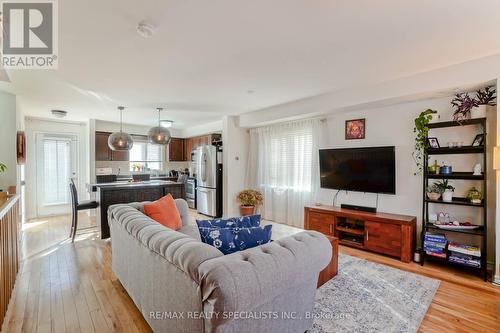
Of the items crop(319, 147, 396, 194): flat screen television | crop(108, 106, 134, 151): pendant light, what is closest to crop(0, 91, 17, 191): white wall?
crop(108, 106, 134, 151): pendant light

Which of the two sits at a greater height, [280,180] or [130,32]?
[130,32]

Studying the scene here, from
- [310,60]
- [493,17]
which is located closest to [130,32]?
[310,60]

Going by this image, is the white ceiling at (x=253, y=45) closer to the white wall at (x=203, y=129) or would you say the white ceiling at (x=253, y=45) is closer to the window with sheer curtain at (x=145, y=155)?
the white wall at (x=203, y=129)

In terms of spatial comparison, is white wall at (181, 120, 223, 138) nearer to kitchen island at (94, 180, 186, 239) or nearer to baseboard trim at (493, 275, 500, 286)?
kitchen island at (94, 180, 186, 239)

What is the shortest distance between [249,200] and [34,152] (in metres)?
5.17

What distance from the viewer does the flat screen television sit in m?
3.69

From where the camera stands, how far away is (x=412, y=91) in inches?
125

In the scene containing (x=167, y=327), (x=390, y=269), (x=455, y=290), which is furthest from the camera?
(x=390, y=269)

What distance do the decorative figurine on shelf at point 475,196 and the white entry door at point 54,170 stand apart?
7856 mm

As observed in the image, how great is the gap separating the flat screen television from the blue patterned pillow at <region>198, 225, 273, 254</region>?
2777 mm

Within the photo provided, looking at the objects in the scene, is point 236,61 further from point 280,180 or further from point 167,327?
point 280,180

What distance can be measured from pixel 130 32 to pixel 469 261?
14.3 feet

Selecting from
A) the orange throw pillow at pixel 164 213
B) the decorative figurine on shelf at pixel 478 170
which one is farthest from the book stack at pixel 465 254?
the orange throw pillow at pixel 164 213

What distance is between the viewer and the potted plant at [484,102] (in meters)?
2.85
